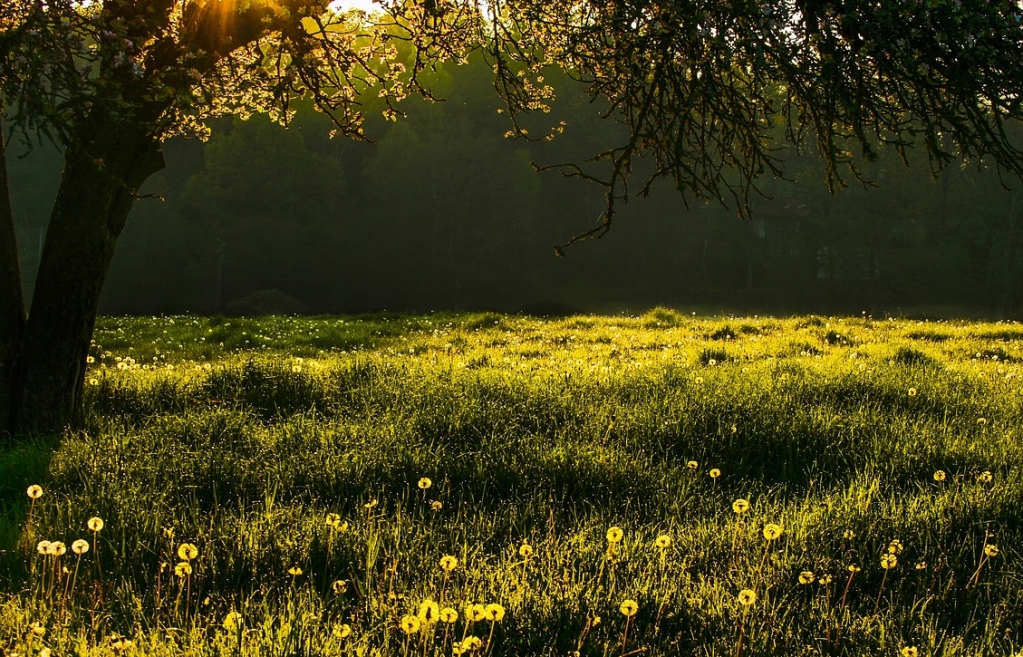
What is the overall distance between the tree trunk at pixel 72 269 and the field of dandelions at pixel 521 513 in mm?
479

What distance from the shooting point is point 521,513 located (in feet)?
18.1

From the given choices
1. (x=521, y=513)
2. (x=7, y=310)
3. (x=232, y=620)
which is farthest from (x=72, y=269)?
(x=232, y=620)

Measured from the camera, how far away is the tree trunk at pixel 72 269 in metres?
7.35

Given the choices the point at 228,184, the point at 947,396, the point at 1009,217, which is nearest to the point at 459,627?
the point at 947,396

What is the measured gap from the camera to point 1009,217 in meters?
63.6

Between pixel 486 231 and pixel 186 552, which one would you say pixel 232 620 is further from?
pixel 486 231

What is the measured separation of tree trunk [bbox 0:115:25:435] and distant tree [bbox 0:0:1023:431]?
0.02m

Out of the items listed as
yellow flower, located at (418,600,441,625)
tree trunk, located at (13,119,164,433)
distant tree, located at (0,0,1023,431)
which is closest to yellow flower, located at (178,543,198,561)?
yellow flower, located at (418,600,441,625)

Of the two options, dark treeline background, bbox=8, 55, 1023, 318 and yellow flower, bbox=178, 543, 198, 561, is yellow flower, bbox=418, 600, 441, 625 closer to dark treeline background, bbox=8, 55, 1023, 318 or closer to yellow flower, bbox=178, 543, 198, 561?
yellow flower, bbox=178, 543, 198, 561

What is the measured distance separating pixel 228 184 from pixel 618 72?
55.4 metres

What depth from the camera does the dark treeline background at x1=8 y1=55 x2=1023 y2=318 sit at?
58.3m

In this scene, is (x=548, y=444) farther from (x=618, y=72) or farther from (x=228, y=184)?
(x=228, y=184)

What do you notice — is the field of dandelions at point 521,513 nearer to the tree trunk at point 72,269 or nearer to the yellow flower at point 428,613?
the yellow flower at point 428,613

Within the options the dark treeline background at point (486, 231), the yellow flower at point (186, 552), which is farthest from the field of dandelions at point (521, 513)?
the dark treeline background at point (486, 231)
